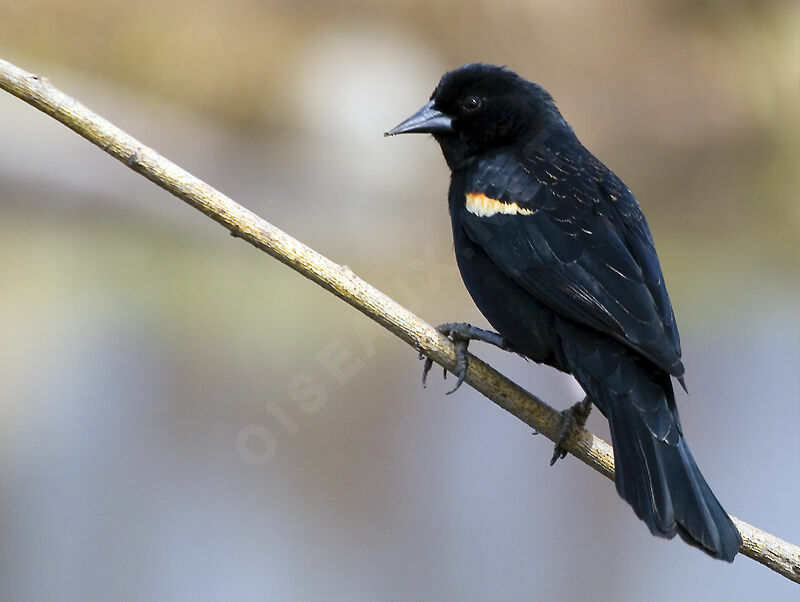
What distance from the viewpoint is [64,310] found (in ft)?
10.1

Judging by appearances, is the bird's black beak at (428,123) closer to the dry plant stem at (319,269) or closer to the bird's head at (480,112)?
the bird's head at (480,112)

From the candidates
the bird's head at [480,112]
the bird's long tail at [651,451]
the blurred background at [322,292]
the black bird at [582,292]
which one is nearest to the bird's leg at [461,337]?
the black bird at [582,292]

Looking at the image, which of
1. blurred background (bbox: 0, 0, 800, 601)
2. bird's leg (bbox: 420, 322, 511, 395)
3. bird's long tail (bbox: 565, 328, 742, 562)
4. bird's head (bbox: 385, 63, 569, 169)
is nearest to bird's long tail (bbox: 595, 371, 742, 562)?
Result: bird's long tail (bbox: 565, 328, 742, 562)

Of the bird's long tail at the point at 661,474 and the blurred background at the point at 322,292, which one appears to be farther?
the blurred background at the point at 322,292

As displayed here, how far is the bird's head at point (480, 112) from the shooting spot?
192 centimetres

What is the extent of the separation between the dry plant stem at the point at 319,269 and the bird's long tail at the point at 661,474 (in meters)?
0.08

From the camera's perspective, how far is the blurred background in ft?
9.34

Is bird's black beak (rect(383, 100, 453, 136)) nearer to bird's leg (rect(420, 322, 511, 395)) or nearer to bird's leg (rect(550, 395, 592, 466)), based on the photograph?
bird's leg (rect(420, 322, 511, 395))

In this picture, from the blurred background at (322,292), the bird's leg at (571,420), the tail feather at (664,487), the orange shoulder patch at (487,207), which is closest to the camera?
the tail feather at (664,487)

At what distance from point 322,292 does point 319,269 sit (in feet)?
6.31

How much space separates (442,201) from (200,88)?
1011mm

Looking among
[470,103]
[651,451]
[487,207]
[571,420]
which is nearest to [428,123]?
[470,103]

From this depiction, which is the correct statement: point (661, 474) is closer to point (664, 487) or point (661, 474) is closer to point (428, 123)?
point (664, 487)

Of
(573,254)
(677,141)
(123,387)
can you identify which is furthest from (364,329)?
(573,254)
